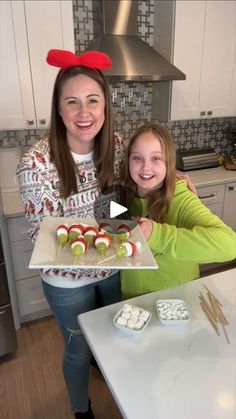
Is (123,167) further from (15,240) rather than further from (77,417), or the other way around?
(77,417)

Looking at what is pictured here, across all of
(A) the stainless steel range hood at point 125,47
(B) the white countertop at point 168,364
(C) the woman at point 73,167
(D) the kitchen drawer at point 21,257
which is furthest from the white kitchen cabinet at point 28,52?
(B) the white countertop at point 168,364

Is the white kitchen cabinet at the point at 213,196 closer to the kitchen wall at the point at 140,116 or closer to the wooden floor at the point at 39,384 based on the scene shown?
the kitchen wall at the point at 140,116

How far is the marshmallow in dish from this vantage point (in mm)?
894

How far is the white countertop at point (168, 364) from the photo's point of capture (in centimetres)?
71

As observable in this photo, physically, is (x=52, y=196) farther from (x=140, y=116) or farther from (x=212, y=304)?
(x=140, y=116)

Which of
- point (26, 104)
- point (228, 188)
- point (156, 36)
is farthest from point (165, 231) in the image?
point (156, 36)

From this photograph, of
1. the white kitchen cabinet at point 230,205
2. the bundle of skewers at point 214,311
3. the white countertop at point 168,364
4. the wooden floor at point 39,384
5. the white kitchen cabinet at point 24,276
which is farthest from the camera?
the white kitchen cabinet at point 230,205

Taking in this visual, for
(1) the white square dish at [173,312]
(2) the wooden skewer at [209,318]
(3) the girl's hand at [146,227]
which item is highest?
(3) the girl's hand at [146,227]

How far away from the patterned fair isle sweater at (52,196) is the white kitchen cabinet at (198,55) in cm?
153

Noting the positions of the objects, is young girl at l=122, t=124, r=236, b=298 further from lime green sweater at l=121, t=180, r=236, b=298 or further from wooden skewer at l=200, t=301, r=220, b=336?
wooden skewer at l=200, t=301, r=220, b=336

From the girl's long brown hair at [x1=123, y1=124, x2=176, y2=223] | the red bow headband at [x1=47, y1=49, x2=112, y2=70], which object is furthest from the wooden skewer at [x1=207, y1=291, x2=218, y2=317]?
the red bow headband at [x1=47, y1=49, x2=112, y2=70]

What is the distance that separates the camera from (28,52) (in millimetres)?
1859

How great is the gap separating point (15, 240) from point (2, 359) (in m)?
0.72
